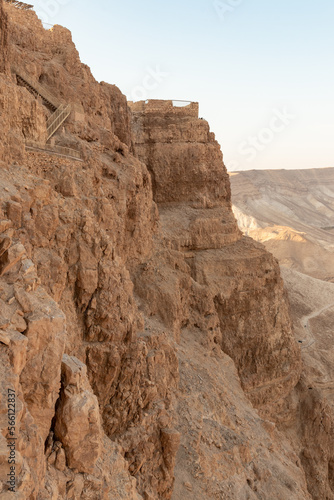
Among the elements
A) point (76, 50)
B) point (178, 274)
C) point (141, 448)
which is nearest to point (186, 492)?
point (141, 448)

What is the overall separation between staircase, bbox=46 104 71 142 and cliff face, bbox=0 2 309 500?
17.7 inches

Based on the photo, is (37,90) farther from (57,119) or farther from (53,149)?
(53,149)

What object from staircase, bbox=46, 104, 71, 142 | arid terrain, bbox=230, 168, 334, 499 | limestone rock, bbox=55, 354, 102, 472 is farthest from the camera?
arid terrain, bbox=230, 168, 334, 499

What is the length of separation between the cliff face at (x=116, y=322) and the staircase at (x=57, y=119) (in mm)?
450

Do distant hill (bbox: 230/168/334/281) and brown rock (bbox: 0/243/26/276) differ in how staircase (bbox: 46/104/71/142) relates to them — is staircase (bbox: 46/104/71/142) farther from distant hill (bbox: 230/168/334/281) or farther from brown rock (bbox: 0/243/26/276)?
distant hill (bbox: 230/168/334/281)

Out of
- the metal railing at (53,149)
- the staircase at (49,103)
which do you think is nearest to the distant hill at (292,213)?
the staircase at (49,103)

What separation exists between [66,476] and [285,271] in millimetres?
43133

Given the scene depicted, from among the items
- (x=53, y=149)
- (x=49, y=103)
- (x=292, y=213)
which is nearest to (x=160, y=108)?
(x=49, y=103)

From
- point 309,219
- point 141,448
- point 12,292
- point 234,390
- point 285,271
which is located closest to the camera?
point 12,292

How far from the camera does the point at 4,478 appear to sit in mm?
5016

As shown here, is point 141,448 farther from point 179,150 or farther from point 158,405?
point 179,150

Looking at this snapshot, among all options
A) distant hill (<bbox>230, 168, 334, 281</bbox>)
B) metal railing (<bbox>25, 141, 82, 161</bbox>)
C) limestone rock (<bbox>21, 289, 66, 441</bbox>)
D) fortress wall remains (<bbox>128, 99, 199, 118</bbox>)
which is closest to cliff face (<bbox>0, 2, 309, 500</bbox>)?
limestone rock (<bbox>21, 289, 66, 441</bbox>)

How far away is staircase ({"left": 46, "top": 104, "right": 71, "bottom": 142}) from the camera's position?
15.4 m

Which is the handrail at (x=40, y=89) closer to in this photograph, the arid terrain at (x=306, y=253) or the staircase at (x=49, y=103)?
the staircase at (x=49, y=103)
